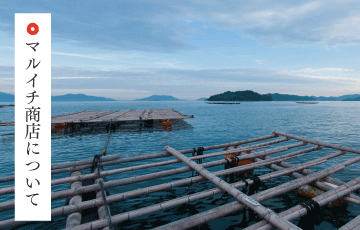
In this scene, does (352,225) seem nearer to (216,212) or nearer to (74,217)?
(216,212)

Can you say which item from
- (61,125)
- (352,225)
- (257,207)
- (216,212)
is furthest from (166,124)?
(352,225)

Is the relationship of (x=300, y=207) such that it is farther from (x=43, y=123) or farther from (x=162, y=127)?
(x=162, y=127)

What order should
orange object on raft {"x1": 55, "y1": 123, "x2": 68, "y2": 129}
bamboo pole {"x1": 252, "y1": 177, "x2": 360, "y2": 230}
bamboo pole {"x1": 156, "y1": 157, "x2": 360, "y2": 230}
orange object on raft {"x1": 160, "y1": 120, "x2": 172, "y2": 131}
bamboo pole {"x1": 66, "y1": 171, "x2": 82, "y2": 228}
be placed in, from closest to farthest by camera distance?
bamboo pole {"x1": 156, "y1": 157, "x2": 360, "y2": 230} < bamboo pole {"x1": 66, "y1": 171, "x2": 82, "y2": 228} < bamboo pole {"x1": 252, "y1": 177, "x2": 360, "y2": 230} < orange object on raft {"x1": 55, "y1": 123, "x2": 68, "y2": 129} < orange object on raft {"x1": 160, "y1": 120, "x2": 172, "y2": 131}

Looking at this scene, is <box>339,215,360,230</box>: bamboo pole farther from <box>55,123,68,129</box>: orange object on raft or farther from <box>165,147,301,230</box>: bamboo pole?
<box>55,123,68,129</box>: orange object on raft

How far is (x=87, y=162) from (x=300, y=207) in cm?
874

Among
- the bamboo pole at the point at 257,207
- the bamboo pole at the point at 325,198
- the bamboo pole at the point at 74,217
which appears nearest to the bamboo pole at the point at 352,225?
the bamboo pole at the point at 325,198

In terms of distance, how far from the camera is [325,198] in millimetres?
6648

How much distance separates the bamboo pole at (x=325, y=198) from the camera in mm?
5683

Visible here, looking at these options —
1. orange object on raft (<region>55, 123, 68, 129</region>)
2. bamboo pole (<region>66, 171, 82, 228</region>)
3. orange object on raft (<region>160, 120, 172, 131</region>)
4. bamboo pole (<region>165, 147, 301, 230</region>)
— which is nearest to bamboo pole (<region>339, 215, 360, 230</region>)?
bamboo pole (<region>165, 147, 301, 230</region>)

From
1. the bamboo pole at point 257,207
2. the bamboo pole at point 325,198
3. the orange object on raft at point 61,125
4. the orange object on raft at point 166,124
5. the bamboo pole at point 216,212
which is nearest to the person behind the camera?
the bamboo pole at point 257,207

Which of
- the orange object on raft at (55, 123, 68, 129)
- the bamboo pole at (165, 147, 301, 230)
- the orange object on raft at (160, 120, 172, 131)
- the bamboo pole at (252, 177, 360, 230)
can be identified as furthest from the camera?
the orange object on raft at (160, 120, 172, 131)

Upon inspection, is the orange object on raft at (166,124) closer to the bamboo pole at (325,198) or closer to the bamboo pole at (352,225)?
the bamboo pole at (325,198)

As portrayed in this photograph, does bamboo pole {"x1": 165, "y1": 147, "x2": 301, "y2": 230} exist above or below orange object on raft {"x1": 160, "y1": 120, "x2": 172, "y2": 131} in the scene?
above

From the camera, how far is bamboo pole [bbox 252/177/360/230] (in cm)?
568
